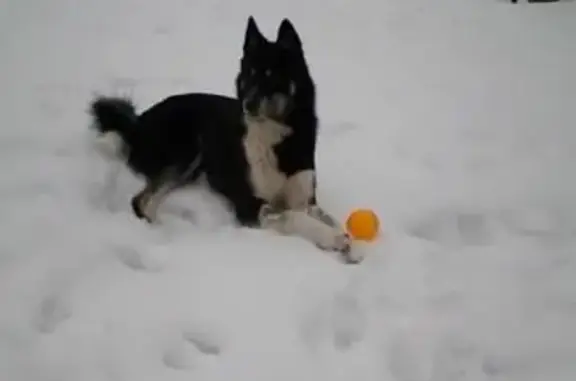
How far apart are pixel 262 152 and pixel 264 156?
18 millimetres

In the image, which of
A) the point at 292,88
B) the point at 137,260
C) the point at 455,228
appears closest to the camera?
the point at 137,260

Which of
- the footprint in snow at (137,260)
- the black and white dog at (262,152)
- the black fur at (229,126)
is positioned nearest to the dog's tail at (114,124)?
the black fur at (229,126)

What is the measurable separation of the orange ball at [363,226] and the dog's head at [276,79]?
48 centimetres

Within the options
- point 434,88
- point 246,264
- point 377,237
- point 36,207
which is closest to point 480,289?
point 377,237

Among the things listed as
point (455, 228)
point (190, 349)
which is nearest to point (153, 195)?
point (190, 349)

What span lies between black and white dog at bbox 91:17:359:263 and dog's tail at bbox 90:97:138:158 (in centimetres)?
Answer: 19

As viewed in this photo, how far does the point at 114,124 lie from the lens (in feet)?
11.5

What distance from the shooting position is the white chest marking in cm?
296

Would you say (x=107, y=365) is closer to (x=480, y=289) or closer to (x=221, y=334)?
(x=221, y=334)

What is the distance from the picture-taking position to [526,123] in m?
4.07

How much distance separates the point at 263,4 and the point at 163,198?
3.10 m

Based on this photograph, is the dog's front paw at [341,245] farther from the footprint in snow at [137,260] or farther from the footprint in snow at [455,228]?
the footprint in snow at [137,260]

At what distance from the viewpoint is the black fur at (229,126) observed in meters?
2.92

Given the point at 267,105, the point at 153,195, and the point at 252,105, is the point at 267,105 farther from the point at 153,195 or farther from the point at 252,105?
the point at 153,195
